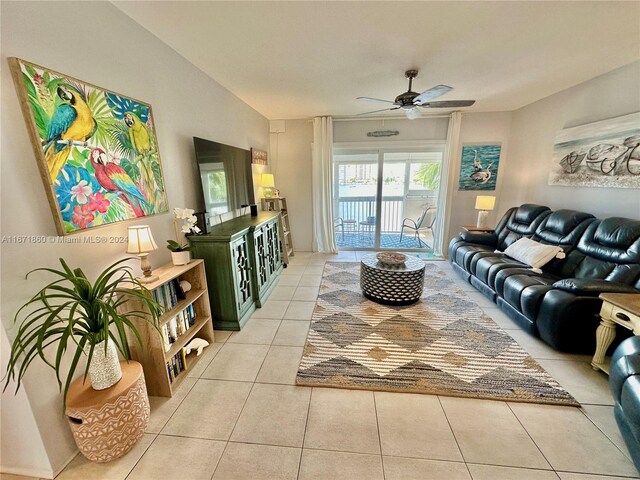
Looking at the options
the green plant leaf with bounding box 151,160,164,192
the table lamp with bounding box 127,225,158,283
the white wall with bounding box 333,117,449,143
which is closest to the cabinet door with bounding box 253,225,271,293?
the green plant leaf with bounding box 151,160,164,192

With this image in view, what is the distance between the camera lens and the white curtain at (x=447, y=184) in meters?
4.21

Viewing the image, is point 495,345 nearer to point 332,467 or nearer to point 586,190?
point 332,467

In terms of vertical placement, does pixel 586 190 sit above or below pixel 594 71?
below

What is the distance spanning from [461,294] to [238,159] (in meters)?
3.28

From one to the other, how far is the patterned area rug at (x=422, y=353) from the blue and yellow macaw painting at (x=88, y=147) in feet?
5.65

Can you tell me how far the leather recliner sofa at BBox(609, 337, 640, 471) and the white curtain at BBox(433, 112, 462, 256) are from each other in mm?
3307

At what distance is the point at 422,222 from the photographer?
500 centimetres

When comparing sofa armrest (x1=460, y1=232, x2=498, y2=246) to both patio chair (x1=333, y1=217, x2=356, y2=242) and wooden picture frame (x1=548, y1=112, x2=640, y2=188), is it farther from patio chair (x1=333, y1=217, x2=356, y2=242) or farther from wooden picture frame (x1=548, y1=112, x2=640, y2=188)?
patio chair (x1=333, y1=217, x2=356, y2=242)

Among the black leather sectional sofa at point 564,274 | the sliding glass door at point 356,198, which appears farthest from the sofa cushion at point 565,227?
the sliding glass door at point 356,198

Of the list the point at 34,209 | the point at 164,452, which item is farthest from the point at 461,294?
the point at 34,209

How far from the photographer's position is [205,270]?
233cm

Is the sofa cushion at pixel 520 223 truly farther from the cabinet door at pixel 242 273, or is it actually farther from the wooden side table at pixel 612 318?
the cabinet door at pixel 242 273

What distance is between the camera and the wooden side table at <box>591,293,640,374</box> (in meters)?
→ 1.60

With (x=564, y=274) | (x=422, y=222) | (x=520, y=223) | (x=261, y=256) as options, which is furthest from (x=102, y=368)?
(x=422, y=222)
